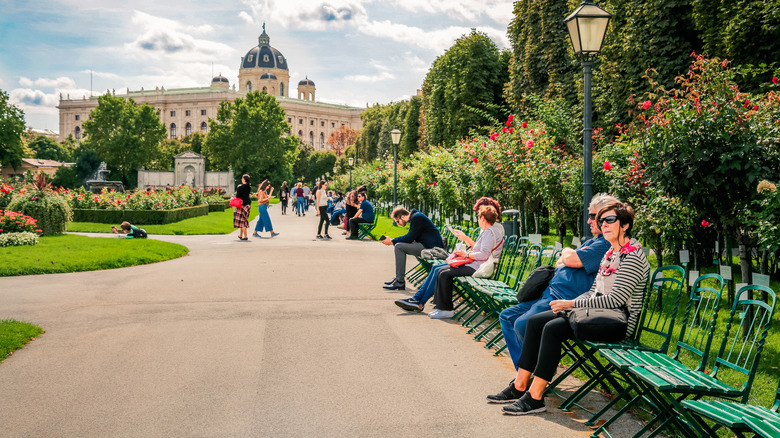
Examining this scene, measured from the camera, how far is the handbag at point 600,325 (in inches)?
175

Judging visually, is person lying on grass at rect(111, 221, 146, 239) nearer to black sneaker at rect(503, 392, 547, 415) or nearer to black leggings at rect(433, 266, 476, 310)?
black leggings at rect(433, 266, 476, 310)

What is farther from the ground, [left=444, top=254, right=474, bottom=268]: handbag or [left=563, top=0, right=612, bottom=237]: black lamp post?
[left=563, top=0, right=612, bottom=237]: black lamp post

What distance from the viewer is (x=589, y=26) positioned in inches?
269

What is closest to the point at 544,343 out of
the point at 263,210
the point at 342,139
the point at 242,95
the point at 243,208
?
the point at 243,208

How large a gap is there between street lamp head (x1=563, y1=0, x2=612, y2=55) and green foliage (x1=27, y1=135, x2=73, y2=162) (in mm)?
116324

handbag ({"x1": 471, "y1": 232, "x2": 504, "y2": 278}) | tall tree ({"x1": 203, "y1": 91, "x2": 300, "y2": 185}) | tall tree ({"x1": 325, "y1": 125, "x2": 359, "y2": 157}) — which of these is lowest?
handbag ({"x1": 471, "y1": 232, "x2": 504, "y2": 278})

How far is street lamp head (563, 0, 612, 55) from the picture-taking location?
22.3ft

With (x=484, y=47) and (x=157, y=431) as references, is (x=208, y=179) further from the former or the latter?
(x=157, y=431)

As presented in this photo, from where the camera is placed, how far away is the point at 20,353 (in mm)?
Answer: 6137

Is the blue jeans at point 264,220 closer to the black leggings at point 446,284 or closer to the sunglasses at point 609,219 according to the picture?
the black leggings at point 446,284

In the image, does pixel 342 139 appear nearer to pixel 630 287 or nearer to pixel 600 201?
pixel 600 201

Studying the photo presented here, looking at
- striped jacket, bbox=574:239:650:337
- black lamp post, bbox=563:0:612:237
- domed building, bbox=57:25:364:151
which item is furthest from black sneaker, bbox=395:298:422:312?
domed building, bbox=57:25:364:151

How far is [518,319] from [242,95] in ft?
447

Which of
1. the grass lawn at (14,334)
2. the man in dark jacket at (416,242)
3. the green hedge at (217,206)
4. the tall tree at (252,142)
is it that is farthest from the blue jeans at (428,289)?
the tall tree at (252,142)
